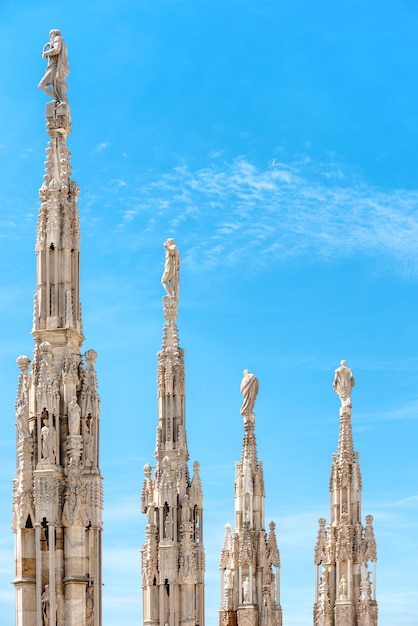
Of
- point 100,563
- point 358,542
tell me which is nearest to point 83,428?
point 100,563

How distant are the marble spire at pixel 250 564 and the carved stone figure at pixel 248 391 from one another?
6.60 feet

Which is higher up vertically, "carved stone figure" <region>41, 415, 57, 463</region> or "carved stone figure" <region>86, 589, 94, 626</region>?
"carved stone figure" <region>41, 415, 57, 463</region>

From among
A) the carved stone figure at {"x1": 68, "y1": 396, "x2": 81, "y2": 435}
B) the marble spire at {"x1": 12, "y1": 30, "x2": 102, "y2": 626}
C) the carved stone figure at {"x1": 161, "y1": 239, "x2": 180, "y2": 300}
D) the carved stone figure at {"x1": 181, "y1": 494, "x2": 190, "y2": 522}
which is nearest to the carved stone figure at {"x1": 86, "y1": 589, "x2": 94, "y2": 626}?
the marble spire at {"x1": 12, "y1": 30, "x2": 102, "y2": 626}

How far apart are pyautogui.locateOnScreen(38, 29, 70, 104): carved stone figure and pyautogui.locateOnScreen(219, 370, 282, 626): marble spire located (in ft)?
82.4

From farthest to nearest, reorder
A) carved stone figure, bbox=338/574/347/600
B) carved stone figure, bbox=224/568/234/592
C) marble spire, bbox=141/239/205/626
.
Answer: carved stone figure, bbox=338/574/347/600 < carved stone figure, bbox=224/568/234/592 < marble spire, bbox=141/239/205/626

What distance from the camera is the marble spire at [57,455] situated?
76.9 ft

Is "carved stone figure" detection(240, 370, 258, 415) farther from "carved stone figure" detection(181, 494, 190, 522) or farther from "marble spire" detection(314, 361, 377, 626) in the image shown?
"carved stone figure" detection(181, 494, 190, 522)

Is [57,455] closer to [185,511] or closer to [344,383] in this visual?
[185,511]

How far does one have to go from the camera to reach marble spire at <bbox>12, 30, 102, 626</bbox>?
23453 millimetres

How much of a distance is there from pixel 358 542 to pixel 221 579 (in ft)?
21.9

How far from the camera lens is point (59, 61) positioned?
2602 centimetres

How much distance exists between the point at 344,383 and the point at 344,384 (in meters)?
0.05

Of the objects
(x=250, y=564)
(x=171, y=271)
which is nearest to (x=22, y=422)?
(x=171, y=271)

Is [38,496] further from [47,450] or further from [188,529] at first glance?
[188,529]
